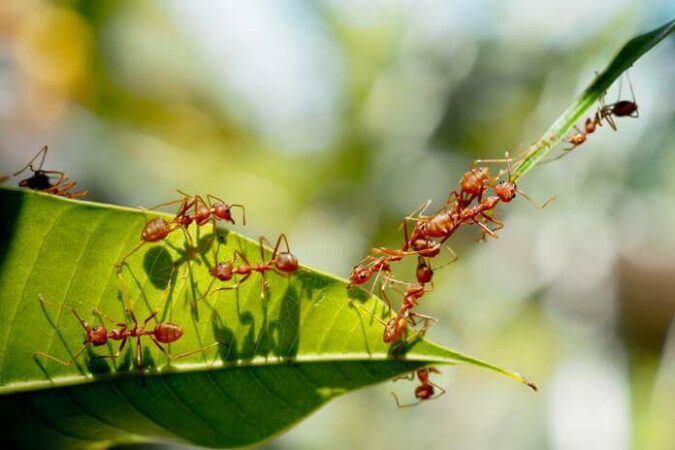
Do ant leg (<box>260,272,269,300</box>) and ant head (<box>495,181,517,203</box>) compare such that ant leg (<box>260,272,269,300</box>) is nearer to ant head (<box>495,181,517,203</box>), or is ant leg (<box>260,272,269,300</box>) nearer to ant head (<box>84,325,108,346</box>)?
ant head (<box>84,325,108,346</box>)

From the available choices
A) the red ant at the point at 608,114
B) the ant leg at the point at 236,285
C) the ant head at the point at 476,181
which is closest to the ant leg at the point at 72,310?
the ant leg at the point at 236,285

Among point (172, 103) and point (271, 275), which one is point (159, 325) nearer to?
point (271, 275)

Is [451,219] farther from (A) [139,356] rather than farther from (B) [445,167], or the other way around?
(B) [445,167]

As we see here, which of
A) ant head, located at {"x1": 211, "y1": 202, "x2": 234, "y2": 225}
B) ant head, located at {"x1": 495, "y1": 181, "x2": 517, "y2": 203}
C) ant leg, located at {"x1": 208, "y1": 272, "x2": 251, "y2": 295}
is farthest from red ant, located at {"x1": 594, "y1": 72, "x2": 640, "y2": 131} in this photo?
ant leg, located at {"x1": 208, "y1": 272, "x2": 251, "y2": 295}

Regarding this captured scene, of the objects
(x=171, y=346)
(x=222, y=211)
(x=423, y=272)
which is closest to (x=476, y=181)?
(x=423, y=272)

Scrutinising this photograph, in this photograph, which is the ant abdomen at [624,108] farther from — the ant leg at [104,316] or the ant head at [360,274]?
the ant leg at [104,316]

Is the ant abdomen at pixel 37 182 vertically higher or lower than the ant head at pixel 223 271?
higher

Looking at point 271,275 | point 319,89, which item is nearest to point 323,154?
point 319,89
